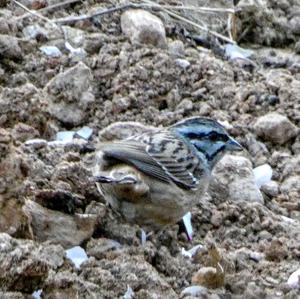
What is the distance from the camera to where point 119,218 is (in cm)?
638

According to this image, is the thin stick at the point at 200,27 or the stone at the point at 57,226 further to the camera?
the thin stick at the point at 200,27

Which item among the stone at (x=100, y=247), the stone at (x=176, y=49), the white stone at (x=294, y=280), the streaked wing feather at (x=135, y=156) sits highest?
the stone at (x=100, y=247)

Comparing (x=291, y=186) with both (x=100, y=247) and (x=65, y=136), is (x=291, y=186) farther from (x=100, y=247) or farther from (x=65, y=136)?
A: (x=100, y=247)

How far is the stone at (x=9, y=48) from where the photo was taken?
25.1 ft

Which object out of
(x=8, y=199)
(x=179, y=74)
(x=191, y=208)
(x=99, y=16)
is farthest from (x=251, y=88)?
(x=8, y=199)

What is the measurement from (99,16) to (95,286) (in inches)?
135

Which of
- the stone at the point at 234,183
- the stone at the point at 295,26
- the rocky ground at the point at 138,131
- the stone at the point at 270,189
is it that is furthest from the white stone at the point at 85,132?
the stone at the point at 295,26

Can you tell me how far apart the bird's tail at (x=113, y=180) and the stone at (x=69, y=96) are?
3.50 ft

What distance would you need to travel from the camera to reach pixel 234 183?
7.07 m

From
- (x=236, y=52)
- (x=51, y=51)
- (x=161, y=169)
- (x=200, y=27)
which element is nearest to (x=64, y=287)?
(x=161, y=169)

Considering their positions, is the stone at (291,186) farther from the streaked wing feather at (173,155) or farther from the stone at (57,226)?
the stone at (57,226)

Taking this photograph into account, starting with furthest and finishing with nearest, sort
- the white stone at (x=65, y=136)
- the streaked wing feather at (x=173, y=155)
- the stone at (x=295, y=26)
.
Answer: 1. the stone at (x=295, y=26)
2. the white stone at (x=65, y=136)
3. the streaked wing feather at (x=173, y=155)

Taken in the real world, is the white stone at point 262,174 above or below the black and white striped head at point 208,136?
below

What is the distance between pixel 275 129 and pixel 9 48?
1.60 m
